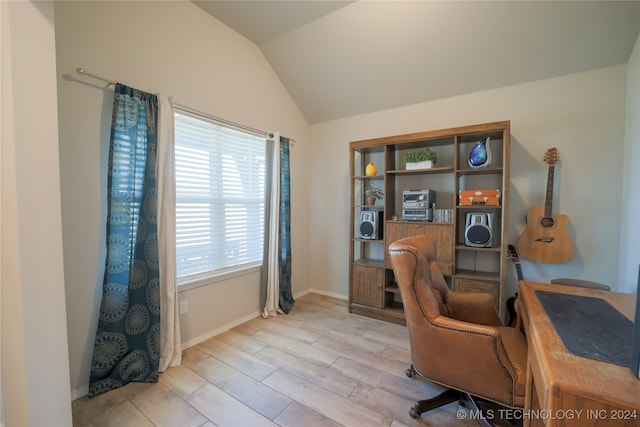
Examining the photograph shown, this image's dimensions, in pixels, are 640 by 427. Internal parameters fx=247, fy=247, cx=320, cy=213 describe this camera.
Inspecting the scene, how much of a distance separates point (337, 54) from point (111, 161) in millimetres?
2301

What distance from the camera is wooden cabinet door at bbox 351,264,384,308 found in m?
2.76

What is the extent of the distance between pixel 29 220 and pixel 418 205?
9.05 ft

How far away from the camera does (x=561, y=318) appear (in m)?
1.08

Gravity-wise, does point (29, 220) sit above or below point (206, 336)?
above

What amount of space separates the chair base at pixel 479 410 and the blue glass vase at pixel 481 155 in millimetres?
1837

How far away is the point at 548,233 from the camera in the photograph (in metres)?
2.20

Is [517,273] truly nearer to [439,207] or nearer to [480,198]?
[480,198]

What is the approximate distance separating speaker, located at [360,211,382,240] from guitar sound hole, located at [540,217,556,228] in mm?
1467

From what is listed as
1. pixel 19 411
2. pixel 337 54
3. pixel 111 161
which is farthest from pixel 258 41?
pixel 19 411

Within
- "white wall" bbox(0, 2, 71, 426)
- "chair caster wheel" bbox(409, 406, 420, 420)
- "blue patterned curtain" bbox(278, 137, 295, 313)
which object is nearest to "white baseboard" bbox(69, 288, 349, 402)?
"blue patterned curtain" bbox(278, 137, 295, 313)

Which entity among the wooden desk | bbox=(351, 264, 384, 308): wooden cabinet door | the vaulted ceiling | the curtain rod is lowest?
bbox=(351, 264, 384, 308): wooden cabinet door

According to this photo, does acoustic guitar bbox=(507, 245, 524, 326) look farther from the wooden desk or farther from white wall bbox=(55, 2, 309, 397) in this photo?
white wall bbox=(55, 2, 309, 397)

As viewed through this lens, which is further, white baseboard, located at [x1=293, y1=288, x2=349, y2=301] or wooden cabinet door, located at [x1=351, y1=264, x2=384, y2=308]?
white baseboard, located at [x1=293, y1=288, x2=349, y2=301]

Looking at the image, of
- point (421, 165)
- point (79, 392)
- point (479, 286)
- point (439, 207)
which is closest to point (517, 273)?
point (479, 286)
